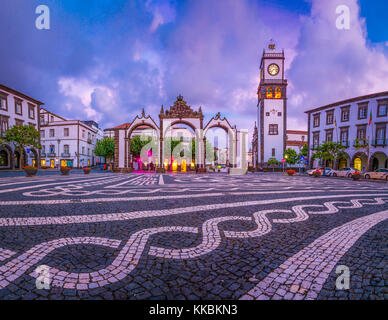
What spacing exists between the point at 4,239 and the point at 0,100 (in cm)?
3737

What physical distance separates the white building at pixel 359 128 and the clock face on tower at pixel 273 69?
12.6 metres

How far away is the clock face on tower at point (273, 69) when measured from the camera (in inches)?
1671

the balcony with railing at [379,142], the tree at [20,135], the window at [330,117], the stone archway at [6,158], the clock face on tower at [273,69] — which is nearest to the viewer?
the tree at [20,135]

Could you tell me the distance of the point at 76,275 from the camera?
2.34 m

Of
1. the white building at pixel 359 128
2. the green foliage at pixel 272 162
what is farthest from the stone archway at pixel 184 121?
the white building at pixel 359 128

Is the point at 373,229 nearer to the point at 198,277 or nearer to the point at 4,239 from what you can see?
the point at 198,277

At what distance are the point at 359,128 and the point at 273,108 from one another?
15.9m

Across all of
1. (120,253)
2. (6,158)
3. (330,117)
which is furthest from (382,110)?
(6,158)

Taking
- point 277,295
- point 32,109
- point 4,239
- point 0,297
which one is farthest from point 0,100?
point 277,295

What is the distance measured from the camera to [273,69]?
4259 cm

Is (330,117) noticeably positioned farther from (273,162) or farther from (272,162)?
(272,162)

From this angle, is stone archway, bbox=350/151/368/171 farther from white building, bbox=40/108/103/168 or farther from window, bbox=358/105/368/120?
white building, bbox=40/108/103/168

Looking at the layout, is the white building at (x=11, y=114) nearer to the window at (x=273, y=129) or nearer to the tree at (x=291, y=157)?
the tree at (x=291, y=157)
